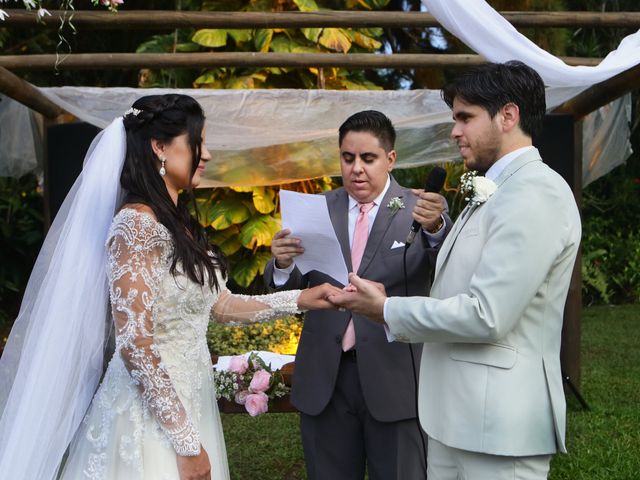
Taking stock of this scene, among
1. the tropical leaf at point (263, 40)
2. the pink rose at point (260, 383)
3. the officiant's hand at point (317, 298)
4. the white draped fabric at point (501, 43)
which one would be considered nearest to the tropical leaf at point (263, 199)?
the tropical leaf at point (263, 40)

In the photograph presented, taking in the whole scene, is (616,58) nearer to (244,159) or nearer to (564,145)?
(564,145)

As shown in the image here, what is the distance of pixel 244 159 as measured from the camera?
6492 mm

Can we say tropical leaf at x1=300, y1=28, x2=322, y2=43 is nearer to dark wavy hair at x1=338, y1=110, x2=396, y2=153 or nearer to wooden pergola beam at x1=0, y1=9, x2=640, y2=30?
wooden pergola beam at x1=0, y1=9, x2=640, y2=30

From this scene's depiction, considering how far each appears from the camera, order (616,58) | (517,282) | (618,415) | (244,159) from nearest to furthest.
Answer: (517,282), (616,58), (244,159), (618,415)

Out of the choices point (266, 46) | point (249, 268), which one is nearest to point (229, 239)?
point (249, 268)

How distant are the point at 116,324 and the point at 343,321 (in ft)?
3.68

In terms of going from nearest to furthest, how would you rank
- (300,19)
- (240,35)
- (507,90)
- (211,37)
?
(507,90) → (300,19) → (211,37) → (240,35)

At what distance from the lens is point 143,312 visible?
2.79 meters

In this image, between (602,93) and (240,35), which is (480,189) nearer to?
(602,93)

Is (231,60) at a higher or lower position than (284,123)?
higher

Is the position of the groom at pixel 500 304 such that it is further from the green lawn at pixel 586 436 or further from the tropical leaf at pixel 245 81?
the tropical leaf at pixel 245 81

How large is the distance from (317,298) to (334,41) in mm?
7154

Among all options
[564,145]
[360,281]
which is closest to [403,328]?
[360,281]

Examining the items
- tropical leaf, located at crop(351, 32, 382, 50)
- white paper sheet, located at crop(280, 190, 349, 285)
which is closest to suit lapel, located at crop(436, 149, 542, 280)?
white paper sheet, located at crop(280, 190, 349, 285)
